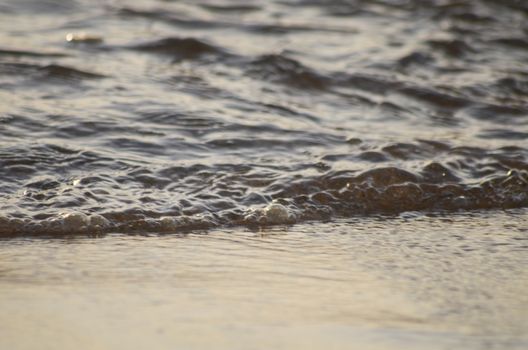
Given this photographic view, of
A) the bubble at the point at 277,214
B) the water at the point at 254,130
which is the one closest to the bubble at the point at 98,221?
the water at the point at 254,130

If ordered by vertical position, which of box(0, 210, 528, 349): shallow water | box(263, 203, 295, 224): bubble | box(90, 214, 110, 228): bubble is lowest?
box(0, 210, 528, 349): shallow water

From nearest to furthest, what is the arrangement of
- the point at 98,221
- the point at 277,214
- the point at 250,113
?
the point at 98,221 < the point at 277,214 < the point at 250,113

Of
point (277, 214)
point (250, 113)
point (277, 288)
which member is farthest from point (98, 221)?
point (250, 113)

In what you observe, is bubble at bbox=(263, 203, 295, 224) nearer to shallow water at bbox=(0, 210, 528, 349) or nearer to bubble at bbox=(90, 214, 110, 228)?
shallow water at bbox=(0, 210, 528, 349)

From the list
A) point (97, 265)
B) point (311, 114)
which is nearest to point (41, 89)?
point (311, 114)

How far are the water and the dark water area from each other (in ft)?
0.04

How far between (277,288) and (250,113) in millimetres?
2017

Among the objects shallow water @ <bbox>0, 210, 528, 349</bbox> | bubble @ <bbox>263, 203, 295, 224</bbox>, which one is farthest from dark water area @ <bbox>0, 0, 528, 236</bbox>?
shallow water @ <bbox>0, 210, 528, 349</bbox>

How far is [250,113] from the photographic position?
4.59 metres

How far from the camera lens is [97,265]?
2.84m

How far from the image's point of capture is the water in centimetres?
325

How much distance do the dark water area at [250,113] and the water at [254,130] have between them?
12mm

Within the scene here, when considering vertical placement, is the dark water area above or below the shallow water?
above

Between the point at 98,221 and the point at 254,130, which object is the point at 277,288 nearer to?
the point at 98,221
